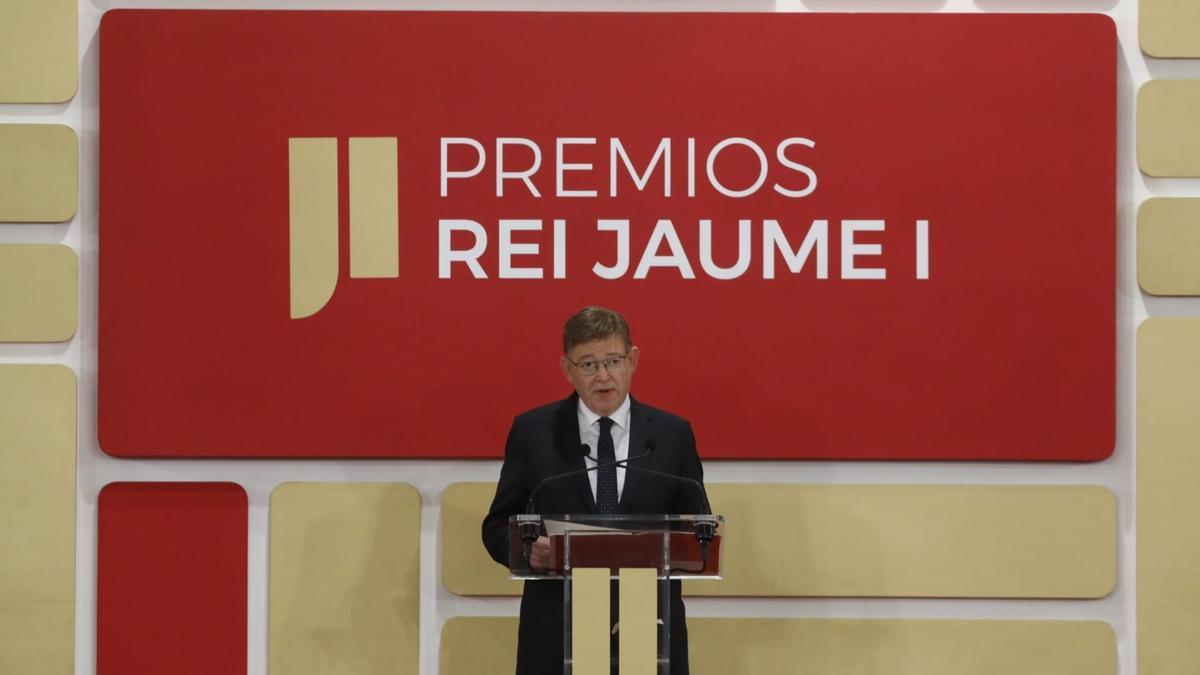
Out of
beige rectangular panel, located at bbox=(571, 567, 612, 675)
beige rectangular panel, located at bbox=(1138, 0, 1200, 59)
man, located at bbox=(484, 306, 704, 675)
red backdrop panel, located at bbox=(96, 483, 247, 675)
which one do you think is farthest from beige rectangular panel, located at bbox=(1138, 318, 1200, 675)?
red backdrop panel, located at bbox=(96, 483, 247, 675)

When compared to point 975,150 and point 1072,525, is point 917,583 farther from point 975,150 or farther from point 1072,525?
point 975,150

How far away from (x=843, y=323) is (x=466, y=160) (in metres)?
1.18

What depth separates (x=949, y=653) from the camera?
369 cm

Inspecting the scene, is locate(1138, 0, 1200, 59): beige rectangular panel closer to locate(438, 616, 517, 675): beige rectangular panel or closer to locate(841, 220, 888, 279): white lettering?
locate(841, 220, 888, 279): white lettering

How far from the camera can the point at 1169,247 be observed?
3.70 metres

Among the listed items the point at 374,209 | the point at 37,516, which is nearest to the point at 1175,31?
the point at 374,209

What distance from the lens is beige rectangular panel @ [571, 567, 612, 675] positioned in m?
2.60

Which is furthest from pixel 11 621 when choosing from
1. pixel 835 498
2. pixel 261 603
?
pixel 835 498

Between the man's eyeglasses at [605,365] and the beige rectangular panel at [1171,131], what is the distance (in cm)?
176

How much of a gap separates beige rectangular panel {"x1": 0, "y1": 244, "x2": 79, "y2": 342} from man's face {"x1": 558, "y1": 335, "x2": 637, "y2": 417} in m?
1.65

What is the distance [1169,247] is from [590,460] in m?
1.88

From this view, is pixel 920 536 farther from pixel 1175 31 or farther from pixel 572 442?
pixel 1175 31

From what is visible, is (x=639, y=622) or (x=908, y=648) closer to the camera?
(x=639, y=622)

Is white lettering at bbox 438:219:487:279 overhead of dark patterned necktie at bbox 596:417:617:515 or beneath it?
overhead
